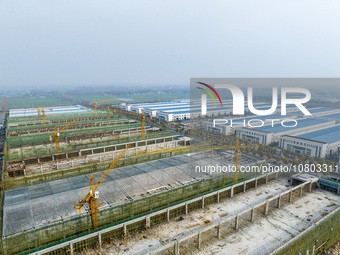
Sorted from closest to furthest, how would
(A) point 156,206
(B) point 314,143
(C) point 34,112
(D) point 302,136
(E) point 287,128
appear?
(A) point 156,206
(B) point 314,143
(D) point 302,136
(E) point 287,128
(C) point 34,112

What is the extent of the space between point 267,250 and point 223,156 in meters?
5.29

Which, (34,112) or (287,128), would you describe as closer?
(287,128)

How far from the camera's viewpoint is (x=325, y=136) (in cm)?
1614

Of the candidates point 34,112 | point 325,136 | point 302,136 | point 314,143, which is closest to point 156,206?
point 314,143

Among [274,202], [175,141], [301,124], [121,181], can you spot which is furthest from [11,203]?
[301,124]

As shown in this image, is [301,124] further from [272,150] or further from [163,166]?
[163,166]

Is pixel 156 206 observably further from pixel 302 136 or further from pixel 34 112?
pixel 34 112

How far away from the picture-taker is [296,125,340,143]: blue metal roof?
1530cm

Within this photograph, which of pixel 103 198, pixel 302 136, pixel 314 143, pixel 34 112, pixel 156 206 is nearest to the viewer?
pixel 103 198

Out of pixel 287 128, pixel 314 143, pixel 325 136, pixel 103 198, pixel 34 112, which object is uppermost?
pixel 34 112

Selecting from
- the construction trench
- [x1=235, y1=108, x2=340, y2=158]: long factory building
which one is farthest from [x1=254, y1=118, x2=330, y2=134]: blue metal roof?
the construction trench

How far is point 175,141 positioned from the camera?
14.8 metres

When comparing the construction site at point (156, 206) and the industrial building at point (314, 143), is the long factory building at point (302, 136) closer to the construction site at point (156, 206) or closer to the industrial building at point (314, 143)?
the industrial building at point (314, 143)

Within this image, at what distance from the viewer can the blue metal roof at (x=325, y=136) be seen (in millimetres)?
15295
